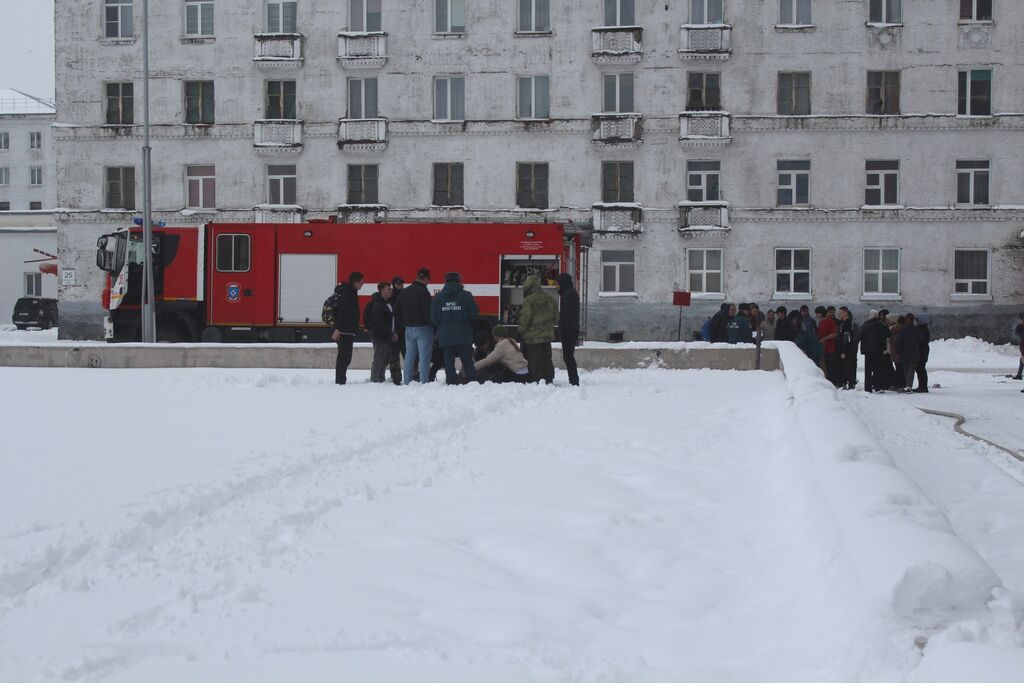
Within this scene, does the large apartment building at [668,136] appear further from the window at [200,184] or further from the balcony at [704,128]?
the window at [200,184]

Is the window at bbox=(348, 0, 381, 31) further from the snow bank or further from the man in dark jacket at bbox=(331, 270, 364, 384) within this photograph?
the snow bank

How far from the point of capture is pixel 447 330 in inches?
648

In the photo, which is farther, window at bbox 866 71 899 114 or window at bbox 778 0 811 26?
window at bbox 778 0 811 26

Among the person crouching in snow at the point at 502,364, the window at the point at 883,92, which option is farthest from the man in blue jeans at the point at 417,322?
the window at the point at 883,92

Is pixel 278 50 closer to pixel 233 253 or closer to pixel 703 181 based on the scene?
pixel 233 253

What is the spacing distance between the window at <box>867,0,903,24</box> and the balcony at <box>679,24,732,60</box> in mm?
4672

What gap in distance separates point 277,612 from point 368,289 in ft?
79.5

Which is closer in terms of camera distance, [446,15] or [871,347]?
[871,347]

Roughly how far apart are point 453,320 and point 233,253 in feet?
46.1

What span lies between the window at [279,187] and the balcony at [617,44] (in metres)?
11.1

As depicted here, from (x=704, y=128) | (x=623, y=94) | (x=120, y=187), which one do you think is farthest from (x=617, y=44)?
(x=120, y=187)

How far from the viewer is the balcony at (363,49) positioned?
38094 millimetres

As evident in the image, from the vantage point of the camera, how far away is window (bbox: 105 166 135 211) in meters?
39.5

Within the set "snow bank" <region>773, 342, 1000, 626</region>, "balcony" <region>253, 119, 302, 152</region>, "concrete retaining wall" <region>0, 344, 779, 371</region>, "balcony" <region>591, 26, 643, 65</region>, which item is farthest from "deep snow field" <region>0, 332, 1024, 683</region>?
"balcony" <region>253, 119, 302, 152</region>
